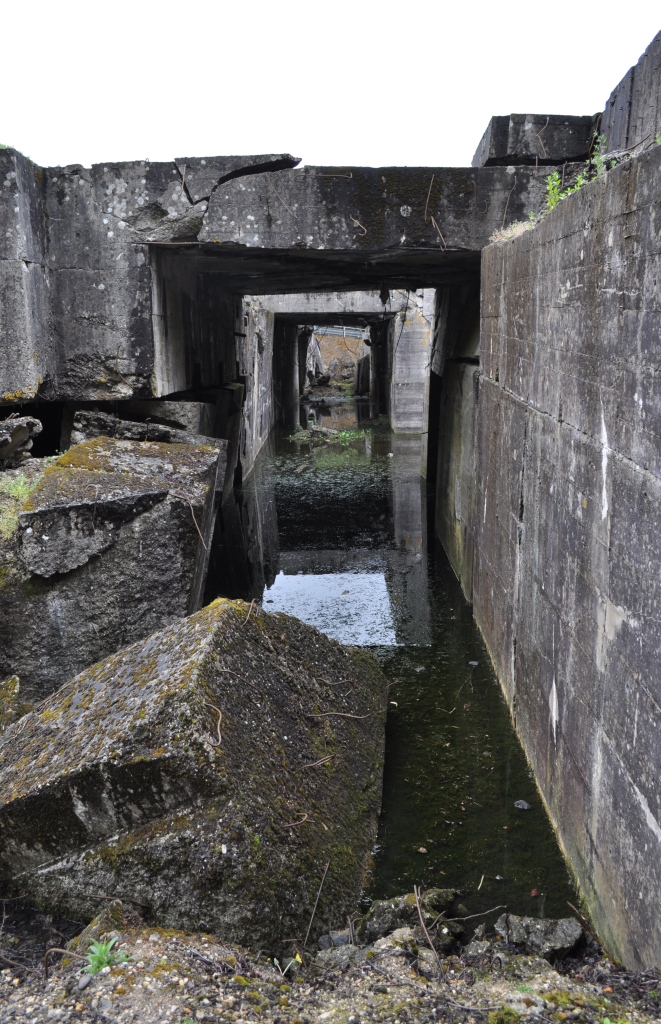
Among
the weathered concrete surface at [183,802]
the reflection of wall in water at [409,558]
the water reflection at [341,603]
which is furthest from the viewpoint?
the reflection of wall in water at [409,558]

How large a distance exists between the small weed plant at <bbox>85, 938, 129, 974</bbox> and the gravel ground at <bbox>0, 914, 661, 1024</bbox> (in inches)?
1.1

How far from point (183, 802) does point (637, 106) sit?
15.7ft

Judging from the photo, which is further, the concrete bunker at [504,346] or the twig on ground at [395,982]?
the concrete bunker at [504,346]

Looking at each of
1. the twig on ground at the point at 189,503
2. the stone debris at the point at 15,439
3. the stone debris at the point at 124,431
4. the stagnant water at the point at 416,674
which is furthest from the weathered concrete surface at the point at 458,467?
the stone debris at the point at 15,439

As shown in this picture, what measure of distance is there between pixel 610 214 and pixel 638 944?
2.55 metres

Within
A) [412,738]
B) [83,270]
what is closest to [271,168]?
[83,270]

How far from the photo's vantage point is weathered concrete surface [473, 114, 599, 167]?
610 centimetres

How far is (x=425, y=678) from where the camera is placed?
586 cm

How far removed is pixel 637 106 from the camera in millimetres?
4980

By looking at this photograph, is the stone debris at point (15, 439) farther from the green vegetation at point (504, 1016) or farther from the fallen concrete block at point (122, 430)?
the green vegetation at point (504, 1016)

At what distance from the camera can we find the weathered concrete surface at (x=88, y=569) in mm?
4852

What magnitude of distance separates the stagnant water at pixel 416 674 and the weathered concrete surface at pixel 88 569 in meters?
1.76

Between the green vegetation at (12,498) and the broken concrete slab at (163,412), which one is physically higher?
the broken concrete slab at (163,412)

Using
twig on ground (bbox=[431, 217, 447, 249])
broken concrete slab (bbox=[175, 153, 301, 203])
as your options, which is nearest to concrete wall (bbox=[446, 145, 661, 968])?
twig on ground (bbox=[431, 217, 447, 249])
